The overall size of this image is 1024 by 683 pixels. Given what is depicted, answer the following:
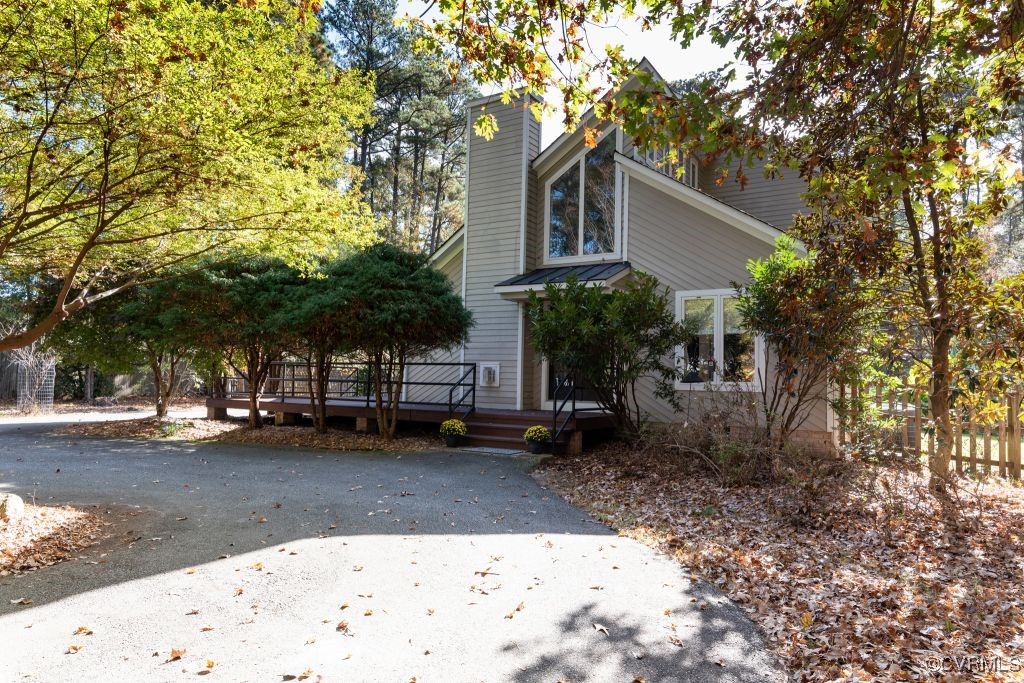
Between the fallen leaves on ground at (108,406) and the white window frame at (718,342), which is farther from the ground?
the white window frame at (718,342)

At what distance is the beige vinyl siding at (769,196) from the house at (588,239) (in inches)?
1.0

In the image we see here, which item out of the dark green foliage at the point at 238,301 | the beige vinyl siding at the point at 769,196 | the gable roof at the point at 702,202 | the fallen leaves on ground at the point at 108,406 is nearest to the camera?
the gable roof at the point at 702,202

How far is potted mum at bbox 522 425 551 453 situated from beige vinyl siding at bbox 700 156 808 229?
7211 millimetres

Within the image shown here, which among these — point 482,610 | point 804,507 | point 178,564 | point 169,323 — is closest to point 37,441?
point 169,323

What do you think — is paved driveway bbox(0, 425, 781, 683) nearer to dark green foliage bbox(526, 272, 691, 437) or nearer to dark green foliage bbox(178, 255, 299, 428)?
dark green foliage bbox(526, 272, 691, 437)

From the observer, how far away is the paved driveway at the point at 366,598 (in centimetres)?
345

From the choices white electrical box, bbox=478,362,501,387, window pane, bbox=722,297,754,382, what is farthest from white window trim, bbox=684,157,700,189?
white electrical box, bbox=478,362,501,387

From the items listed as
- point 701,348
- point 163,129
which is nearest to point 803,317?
point 701,348

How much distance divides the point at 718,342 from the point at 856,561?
6189 mm

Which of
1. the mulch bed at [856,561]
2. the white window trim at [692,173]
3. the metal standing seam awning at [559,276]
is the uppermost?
the white window trim at [692,173]

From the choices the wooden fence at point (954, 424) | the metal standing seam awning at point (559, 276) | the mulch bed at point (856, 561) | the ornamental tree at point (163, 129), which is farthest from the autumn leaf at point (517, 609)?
the metal standing seam awning at point (559, 276)

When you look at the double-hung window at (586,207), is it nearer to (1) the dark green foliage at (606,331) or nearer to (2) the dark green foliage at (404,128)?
(1) the dark green foliage at (606,331)

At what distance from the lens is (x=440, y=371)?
15.2 metres

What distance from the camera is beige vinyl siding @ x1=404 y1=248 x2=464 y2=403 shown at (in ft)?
48.5
